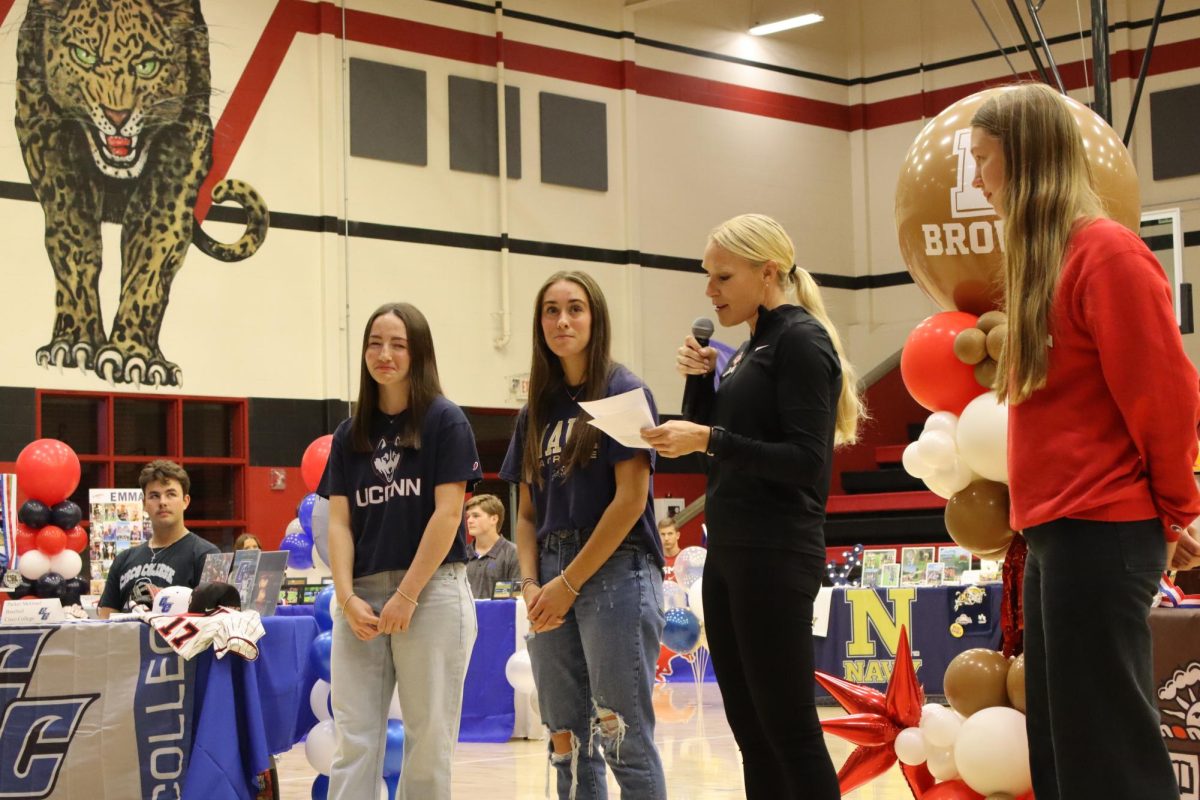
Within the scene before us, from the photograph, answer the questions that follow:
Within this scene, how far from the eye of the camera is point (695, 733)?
8.25 meters

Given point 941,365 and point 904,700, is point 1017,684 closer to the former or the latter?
point 904,700

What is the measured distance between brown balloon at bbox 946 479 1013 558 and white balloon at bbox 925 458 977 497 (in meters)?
0.04

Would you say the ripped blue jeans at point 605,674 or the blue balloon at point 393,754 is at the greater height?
the ripped blue jeans at point 605,674

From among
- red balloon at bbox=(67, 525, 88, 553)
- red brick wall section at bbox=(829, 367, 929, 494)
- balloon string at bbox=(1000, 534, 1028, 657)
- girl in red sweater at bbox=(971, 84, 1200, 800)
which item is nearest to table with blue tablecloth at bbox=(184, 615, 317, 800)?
balloon string at bbox=(1000, 534, 1028, 657)

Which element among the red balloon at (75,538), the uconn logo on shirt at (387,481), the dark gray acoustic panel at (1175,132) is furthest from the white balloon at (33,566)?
the dark gray acoustic panel at (1175,132)

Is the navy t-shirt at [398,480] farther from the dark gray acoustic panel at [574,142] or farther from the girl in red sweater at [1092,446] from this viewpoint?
the dark gray acoustic panel at [574,142]

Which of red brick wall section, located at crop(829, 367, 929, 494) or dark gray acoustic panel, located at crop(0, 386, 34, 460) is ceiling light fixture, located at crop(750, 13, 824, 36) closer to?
red brick wall section, located at crop(829, 367, 929, 494)

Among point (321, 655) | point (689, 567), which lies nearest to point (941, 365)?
point (321, 655)

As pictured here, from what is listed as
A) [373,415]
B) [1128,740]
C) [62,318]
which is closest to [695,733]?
[373,415]

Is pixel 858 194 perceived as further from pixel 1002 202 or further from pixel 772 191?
pixel 1002 202

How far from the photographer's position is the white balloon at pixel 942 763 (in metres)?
3.67

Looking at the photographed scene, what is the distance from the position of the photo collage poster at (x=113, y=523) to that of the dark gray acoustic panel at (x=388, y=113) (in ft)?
15.2

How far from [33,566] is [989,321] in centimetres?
835

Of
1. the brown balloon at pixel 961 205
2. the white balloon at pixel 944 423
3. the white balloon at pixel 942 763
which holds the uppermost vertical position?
the brown balloon at pixel 961 205
